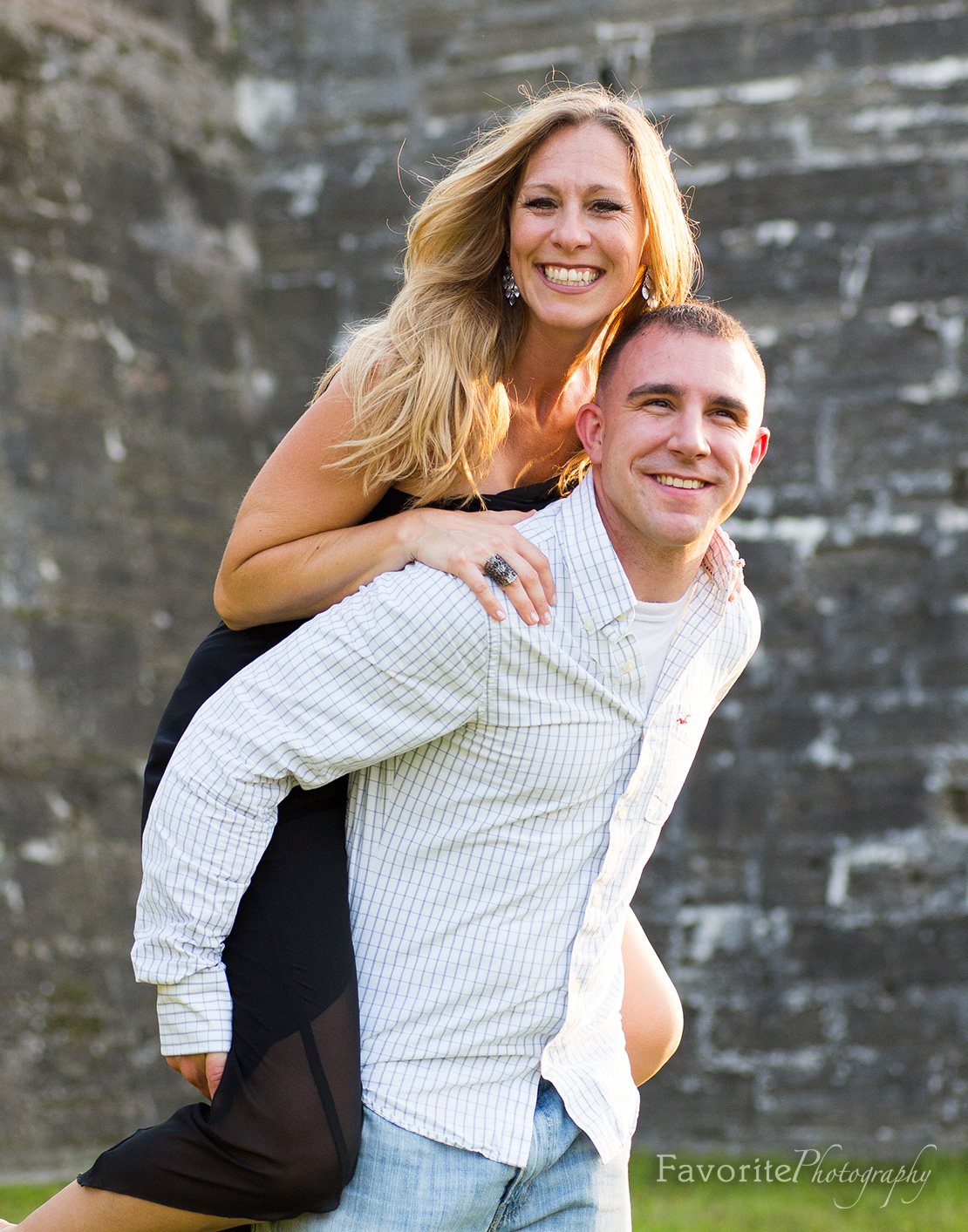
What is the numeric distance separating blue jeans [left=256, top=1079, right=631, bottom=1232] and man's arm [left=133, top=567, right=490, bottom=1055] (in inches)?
10.6

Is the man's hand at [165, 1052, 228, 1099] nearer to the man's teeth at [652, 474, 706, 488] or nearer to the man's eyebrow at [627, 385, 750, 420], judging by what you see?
the man's teeth at [652, 474, 706, 488]

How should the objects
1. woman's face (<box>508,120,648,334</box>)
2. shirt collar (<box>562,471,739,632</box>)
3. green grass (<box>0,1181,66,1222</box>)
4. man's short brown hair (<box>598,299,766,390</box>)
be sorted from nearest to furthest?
shirt collar (<box>562,471,739,632</box>) → man's short brown hair (<box>598,299,766,390</box>) → woman's face (<box>508,120,648,334</box>) → green grass (<box>0,1181,66,1222</box>)

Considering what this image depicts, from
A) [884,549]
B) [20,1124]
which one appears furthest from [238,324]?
[20,1124]

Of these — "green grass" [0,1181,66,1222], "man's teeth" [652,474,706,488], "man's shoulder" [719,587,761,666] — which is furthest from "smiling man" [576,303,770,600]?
"green grass" [0,1181,66,1222]

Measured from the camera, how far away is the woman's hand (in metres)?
1.82

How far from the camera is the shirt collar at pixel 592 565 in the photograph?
1879mm

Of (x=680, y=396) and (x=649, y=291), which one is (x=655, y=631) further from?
(x=649, y=291)

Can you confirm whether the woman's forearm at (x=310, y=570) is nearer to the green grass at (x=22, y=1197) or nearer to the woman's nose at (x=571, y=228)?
the woman's nose at (x=571, y=228)

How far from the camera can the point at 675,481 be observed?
193 centimetres

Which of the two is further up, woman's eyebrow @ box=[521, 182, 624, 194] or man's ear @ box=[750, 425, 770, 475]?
woman's eyebrow @ box=[521, 182, 624, 194]

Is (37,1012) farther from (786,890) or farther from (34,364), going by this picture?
(786,890)

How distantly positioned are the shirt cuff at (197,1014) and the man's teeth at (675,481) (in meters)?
0.95

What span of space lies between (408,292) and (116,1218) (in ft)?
5.06

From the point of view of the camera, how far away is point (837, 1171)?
3.91 metres
